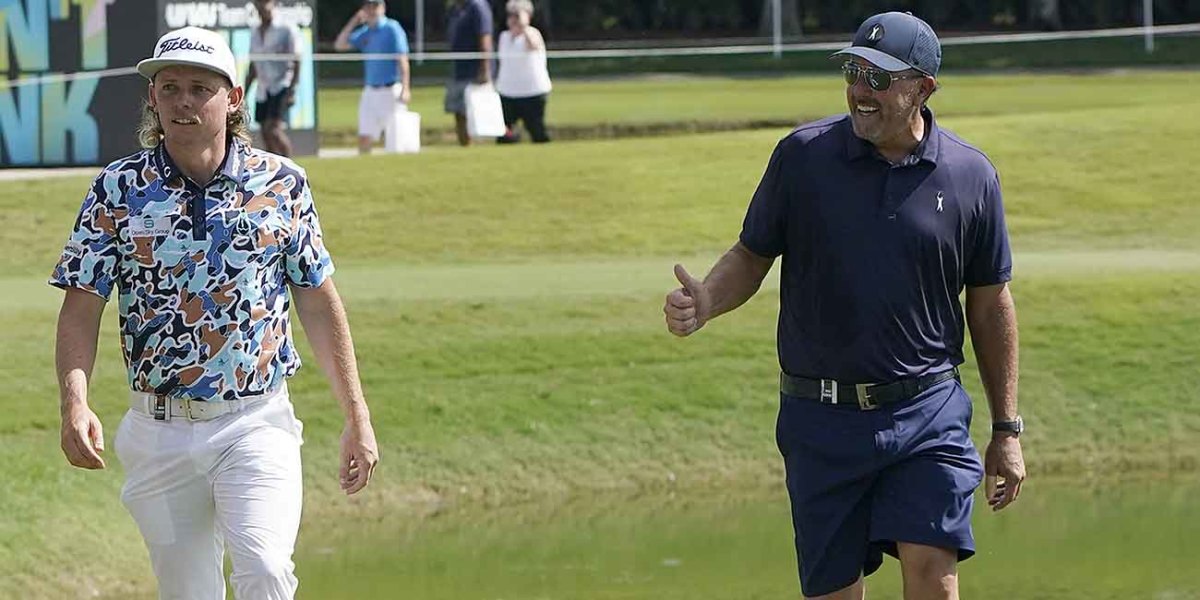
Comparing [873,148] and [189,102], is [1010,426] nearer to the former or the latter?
[873,148]

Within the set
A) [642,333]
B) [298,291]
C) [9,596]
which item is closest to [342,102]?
[642,333]

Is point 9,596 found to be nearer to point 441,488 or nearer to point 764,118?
point 441,488

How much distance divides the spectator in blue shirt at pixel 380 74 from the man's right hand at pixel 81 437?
15345 millimetres

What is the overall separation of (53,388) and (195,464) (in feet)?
17.0

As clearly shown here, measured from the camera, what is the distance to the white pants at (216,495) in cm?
578

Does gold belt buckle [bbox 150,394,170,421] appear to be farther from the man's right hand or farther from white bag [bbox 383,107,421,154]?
white bag [bbox 383,107,421,154]

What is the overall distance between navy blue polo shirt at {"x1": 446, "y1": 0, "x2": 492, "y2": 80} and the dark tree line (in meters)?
25.4

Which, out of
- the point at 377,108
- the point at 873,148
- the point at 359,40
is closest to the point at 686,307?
the point at 873,148

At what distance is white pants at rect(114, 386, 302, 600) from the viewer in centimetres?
578

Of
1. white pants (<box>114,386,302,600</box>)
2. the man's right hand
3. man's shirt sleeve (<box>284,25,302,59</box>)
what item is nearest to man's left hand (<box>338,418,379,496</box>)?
white pants (<box>114,386,302,600</box>)

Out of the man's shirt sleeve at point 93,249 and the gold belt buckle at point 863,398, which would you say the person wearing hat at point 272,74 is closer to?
the man's shirt sleeve at point 93,249

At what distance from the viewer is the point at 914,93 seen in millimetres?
6027

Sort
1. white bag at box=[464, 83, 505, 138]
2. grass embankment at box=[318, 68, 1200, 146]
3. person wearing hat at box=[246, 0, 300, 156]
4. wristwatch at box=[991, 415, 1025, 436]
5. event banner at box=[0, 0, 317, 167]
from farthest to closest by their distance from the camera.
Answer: grass embankment at box=[318, 68, 1200, 146], white bag at box=[464, 83, 505, 138], event banner at box=[0, 0, 317, 167], person wearing hat at box=[246, 0, 300, 156], wristwatch at box=[991, 415, 1025, 436]

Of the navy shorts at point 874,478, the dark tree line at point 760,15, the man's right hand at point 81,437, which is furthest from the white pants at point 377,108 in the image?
the dark tree line at point 760,15
